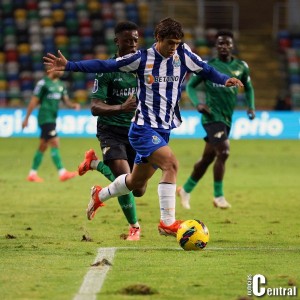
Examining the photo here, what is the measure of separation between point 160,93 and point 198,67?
0.50m

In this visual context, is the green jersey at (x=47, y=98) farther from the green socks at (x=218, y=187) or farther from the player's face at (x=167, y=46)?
the player's face at (x=167, y=46)

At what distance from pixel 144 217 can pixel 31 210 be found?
1.74m

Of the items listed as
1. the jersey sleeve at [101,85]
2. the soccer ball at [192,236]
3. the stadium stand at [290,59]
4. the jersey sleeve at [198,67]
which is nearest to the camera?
→ the soccer ball at [192,236]

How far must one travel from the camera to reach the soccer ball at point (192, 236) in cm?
913

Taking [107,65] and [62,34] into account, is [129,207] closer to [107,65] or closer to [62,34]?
[107,65]

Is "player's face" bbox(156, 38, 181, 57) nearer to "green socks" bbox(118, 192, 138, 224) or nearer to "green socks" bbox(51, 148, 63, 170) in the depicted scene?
"green socks" bbox(118, 192, 138, 224)

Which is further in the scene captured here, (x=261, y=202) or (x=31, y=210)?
(x=261, y=202)

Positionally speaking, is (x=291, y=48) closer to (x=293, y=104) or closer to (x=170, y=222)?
(x=293, y=104)

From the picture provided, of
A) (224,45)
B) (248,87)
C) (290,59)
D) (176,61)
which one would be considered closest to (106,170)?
(176,61)

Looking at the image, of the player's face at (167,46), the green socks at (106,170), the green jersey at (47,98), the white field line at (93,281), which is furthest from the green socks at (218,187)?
the green jersey at (47,98)

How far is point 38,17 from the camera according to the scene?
113 feet

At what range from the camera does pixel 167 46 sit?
9375mm

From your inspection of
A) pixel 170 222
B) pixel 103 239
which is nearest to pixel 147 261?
pixel 170 222

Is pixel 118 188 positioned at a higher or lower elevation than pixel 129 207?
higher
